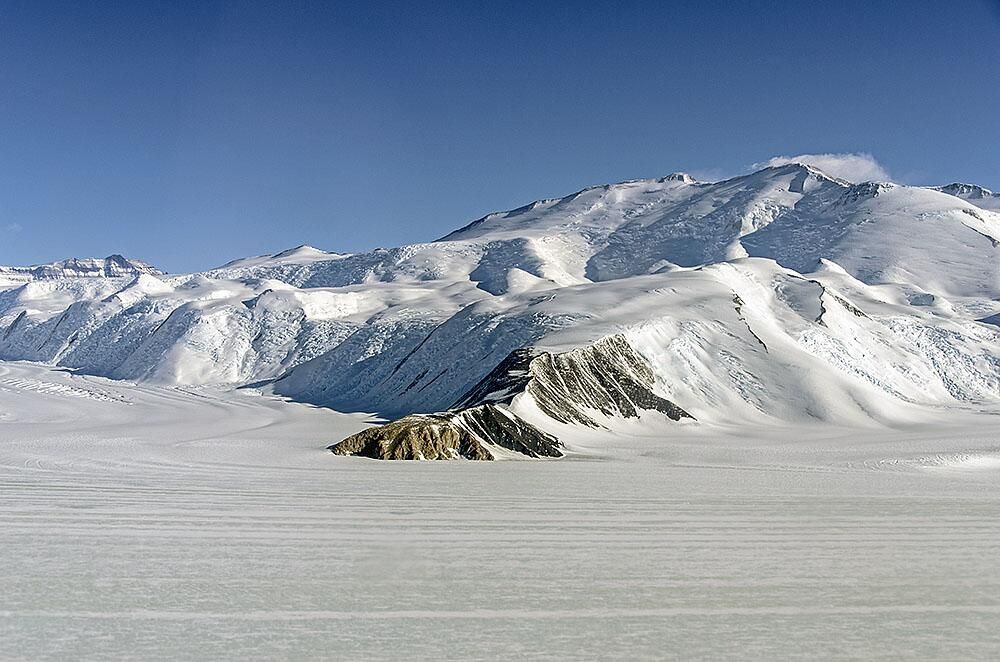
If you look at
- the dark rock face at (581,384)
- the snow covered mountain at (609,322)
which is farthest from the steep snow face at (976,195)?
the dark rock face at (581,384)

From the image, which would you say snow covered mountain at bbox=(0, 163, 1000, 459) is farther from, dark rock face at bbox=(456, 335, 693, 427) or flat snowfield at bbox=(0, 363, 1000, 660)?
flat snowfield at bbox=(0, 363, 1000, 660)

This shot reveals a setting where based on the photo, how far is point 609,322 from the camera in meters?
60.3

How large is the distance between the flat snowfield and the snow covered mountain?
10.3 metres

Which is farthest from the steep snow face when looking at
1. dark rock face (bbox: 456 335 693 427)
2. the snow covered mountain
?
dark rock face (bbox: 456 335 693 427)

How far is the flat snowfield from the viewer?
35.8ft

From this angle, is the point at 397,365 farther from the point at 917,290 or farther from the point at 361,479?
the point at 917,290

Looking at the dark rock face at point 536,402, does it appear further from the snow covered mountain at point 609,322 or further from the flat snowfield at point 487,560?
the flat snowfield at point 487,560

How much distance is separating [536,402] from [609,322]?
62.8 feet

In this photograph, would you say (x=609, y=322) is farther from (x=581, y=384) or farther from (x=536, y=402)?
(x=536, y=402)

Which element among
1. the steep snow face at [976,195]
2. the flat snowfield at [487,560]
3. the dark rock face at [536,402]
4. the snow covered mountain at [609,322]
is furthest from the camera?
the steep snow face at [976,195]

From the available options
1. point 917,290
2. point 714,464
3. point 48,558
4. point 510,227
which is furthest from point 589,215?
point 48,558

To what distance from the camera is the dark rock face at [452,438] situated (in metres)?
32.9

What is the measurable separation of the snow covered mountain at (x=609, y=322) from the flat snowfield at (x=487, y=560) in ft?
33.8

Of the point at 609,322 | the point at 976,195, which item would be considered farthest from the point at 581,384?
Result: the point at 976,195
